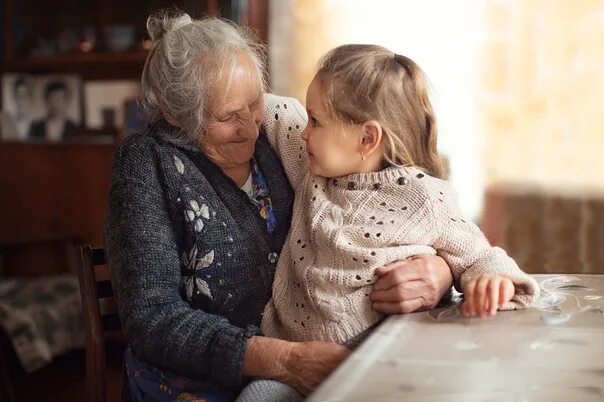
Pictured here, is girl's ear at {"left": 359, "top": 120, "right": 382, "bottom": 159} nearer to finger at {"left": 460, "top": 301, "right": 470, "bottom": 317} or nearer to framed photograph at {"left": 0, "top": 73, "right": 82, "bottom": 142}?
finger at {"left": 460, "top": 301, "right": 470, "bottom": 317}

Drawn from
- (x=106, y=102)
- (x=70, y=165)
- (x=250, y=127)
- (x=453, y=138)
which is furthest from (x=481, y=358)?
(x=106, y=102)

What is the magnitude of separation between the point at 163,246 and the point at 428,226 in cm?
47

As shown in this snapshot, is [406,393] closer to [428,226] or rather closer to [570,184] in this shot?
[428,226]

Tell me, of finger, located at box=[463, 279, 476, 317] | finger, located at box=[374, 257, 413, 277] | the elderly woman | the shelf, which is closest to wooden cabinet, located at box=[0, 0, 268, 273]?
the shelf

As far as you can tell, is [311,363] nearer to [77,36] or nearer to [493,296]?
[493,296]

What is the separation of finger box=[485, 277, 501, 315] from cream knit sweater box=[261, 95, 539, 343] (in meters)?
0.05

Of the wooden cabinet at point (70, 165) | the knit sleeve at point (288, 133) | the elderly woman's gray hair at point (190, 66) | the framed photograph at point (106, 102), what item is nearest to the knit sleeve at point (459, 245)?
the knit sleeve at point (288, 133)

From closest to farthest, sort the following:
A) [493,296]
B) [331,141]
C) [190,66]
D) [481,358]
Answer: [481,358] → [493,296] → [331,141] → [190,66]

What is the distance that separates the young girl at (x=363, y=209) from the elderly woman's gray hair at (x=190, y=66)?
0.23 metres

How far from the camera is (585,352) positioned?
3.49ft

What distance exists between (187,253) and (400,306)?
44 cm

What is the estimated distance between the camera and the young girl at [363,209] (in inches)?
53.2

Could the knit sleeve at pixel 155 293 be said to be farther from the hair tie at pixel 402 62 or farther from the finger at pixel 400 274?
the hair tie at pixel 402 62

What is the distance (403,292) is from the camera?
4.25 feet
